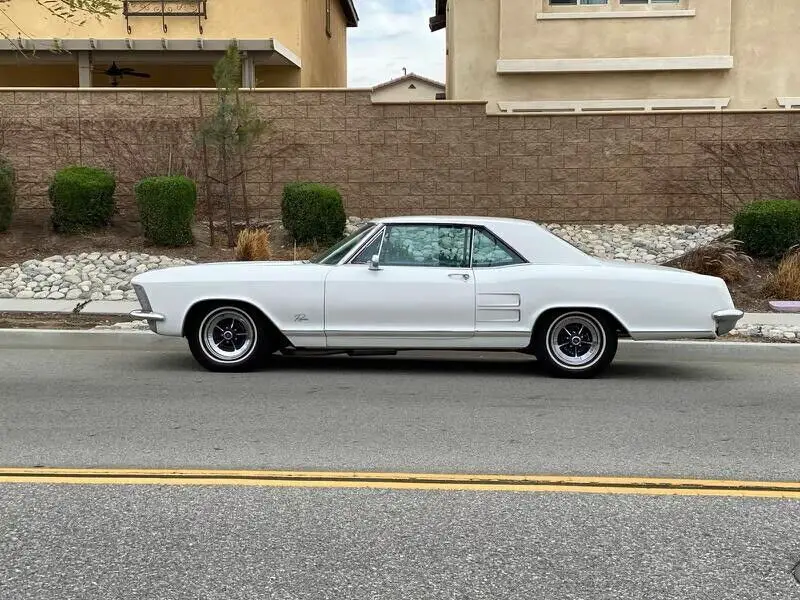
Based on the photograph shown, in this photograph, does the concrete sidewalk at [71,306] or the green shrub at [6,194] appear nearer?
the concrete sidewalk at [71,306]

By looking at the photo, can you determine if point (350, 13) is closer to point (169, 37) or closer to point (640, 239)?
point (169, 37)

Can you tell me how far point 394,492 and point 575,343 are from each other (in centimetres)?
394

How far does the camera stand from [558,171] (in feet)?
56.0

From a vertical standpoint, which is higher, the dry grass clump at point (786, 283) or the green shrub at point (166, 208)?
the green shrub at point (166, 208)

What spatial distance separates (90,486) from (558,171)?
1369cm

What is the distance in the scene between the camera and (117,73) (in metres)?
21.0

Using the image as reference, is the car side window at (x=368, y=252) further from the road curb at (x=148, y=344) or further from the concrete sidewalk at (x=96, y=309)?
the concrete sidewalk at (x=96, y=309)

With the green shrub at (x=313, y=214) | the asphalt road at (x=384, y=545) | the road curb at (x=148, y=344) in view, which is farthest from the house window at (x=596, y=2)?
the asphalt road at (x=384, y=545)

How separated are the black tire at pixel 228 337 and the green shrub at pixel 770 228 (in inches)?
356

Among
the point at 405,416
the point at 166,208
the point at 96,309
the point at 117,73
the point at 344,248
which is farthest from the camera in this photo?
the point at 117,73

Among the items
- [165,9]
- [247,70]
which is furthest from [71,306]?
[165,9]

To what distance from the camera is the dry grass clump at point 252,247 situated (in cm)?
1420

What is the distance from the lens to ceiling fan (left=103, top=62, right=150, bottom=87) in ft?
68.7

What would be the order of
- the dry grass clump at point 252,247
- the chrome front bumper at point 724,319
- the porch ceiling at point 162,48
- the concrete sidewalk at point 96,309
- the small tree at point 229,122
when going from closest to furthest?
1. the chrome front bumper at point 724,319
2. the concrete sidewalk at point 96,309
3. the dry grass clump at point 252,247
4. the small tree at point 229,122
5. the porch ceiling at point 162,48
